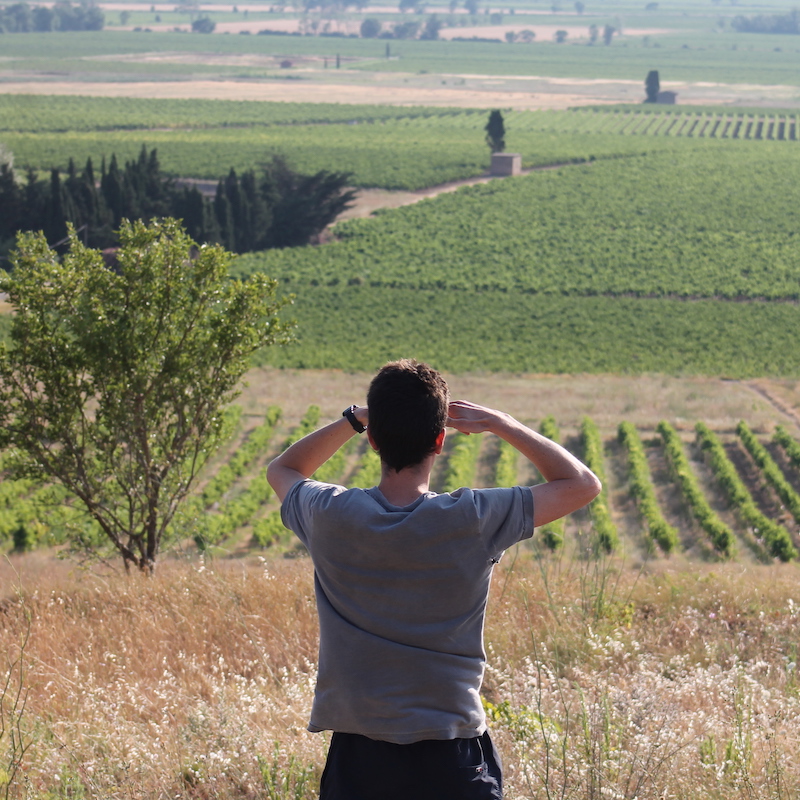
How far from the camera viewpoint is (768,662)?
203 inches

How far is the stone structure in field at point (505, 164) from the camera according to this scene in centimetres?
7344

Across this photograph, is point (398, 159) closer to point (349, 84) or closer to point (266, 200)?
point (266, 200)

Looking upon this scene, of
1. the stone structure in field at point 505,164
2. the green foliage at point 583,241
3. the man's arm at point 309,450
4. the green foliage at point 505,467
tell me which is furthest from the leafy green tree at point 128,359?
the stone structure in field at point 505,164

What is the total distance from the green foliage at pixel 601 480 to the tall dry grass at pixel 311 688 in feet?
31.8

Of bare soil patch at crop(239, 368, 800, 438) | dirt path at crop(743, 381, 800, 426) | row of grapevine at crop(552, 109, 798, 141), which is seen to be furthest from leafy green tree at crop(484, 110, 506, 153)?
dirt path at crop(743, 381, 800, 426)

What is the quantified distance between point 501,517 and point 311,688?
89.9 inches

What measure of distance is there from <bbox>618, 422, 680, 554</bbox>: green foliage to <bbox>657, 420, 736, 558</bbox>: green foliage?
633 mm

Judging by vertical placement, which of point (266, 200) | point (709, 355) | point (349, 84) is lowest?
point (709, 355)

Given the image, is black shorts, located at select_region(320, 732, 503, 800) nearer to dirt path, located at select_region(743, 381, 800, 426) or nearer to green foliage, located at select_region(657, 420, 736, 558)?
green foliage, located at select_region(657, 420, 736, 558)

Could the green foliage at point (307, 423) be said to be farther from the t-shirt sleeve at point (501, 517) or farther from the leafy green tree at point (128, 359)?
the t-shirt sleeve at point (501, 517)

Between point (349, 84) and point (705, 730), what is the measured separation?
157948mm

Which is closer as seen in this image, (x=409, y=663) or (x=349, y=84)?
(x=409, y=663)

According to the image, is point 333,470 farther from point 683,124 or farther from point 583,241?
point 683,124

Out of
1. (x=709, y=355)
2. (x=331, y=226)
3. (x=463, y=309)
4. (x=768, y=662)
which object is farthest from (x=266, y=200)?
(x=768, y=662)
